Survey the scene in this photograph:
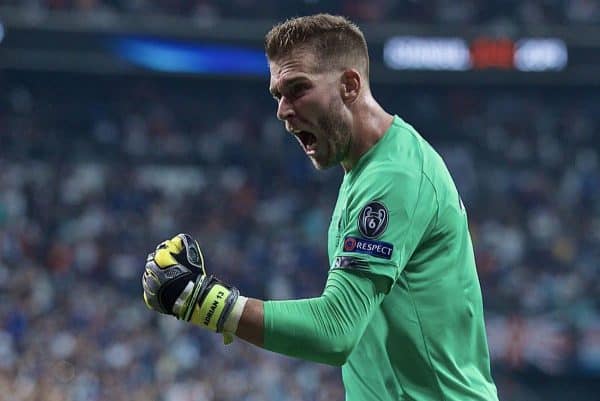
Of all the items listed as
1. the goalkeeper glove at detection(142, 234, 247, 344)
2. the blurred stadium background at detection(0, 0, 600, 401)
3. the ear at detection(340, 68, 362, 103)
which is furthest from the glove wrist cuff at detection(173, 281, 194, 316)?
the blurred stadium background at detection(0, 0, 600, 401)

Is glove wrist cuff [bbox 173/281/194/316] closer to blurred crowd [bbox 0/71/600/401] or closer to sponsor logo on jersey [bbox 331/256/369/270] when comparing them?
sponsor logo on jersey [bbox 331/256/369/270]

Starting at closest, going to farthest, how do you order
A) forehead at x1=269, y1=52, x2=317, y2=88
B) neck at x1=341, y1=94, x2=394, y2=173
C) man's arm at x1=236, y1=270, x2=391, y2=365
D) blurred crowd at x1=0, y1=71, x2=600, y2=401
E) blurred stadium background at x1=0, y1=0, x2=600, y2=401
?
1. man's arm at x1=236, y1=270, x2=391, y2=365
2. forehead at x1=269, y1=52, x2=317, y2=88
3. neck at x1=341, y1=94, x2=394, y2=173
4. blurred crowd at x1=0, y1=71, x2=600, y2=401
5. blurred stadium background at x1=0, y1=0, x2=600, y2=401

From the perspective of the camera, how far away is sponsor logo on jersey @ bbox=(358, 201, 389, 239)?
2797mm

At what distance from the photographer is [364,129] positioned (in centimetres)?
312

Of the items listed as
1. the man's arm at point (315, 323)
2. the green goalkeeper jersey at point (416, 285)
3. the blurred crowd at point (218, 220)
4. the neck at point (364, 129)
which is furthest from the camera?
the blurred crowd at point (218, 220)

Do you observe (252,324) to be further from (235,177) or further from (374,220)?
(235,177)

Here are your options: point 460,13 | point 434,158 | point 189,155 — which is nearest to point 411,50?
point 460,13

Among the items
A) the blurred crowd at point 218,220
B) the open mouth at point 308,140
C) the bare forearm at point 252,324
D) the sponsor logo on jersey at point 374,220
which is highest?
the open mouth at point 308,140

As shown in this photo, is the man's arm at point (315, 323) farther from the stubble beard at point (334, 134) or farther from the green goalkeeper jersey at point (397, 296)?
the stubble beard at point (334, 134)

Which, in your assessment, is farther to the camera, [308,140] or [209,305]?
[308,140]

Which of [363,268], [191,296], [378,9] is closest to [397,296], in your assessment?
[363,268]

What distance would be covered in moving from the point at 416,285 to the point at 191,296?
636 millimetres

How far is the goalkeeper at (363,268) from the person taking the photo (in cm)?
276

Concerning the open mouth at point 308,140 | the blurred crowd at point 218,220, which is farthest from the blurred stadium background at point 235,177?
the open mouth at point 308,140
